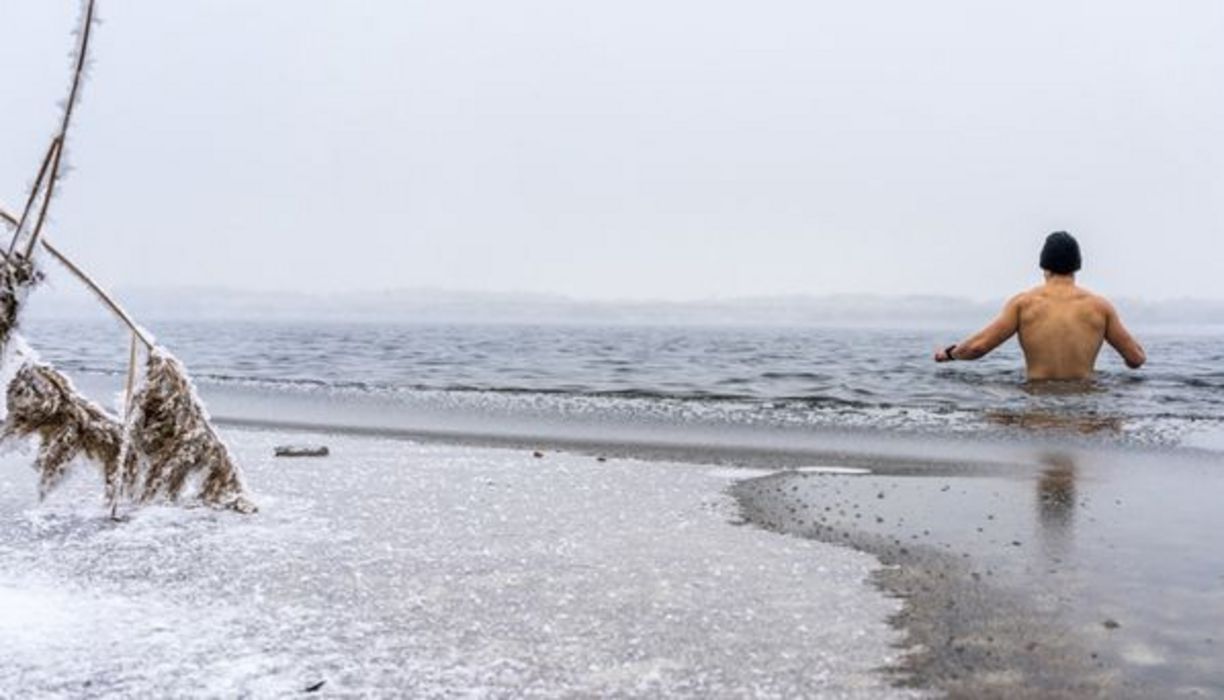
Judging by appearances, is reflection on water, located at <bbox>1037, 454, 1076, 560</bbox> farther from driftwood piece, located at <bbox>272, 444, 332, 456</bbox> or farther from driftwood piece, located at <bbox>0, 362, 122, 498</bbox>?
driftwood piece, located at <bbox>272, 444, 332, 456</bbox>

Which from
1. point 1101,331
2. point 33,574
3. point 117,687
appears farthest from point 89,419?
point 1101,331

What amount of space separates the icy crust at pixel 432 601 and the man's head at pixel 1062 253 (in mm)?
8766

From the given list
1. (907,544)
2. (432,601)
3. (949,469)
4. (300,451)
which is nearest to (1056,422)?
(949,469)

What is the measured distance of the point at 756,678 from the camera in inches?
130

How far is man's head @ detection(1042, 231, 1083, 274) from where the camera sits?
1365 centimetres

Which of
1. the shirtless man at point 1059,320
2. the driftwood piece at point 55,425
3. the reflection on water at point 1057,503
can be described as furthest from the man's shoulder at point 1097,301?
the driftwood piece at point 55,425

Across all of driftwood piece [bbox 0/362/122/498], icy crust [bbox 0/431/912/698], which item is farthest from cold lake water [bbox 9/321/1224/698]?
driftwood piece [bbox 0/362/122/498]

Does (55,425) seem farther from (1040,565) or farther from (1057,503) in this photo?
(1057,503)

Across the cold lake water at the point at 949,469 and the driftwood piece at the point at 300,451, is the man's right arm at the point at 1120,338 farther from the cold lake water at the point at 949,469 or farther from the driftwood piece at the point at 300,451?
the driftwood piece at the point at 300,451

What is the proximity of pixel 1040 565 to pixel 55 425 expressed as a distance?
514 cm

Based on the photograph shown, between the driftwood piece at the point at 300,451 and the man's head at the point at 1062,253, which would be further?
the man's head at the point at 1062,253

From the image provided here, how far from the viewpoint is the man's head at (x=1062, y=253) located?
13648 mm

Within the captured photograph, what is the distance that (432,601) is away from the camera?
4.16 meters

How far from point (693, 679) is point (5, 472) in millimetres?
6255
